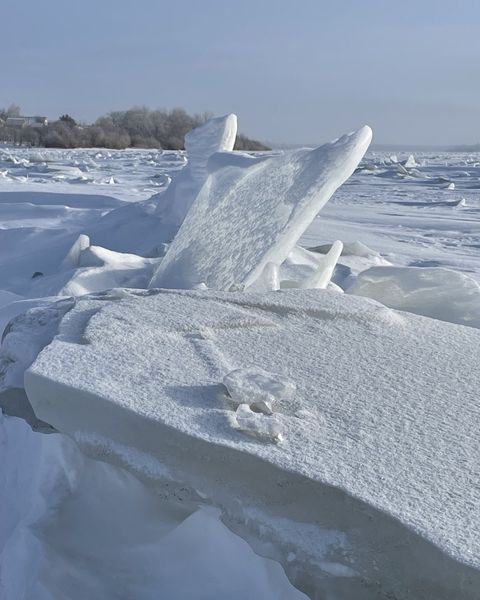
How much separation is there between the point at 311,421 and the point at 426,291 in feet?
3.79

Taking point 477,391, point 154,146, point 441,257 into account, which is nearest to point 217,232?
point 477,391

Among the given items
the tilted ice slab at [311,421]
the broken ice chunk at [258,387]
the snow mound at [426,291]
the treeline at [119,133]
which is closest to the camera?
the tilted ice slab at [311,421]

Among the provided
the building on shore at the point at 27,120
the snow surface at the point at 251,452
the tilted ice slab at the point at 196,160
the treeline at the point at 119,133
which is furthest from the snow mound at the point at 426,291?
the building on shore at the point at 27,120

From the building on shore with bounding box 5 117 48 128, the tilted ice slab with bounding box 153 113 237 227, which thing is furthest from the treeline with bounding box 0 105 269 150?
the tilted ice slab with bounding box 153 113 237 227

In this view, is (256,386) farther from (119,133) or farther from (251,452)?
(119,133)

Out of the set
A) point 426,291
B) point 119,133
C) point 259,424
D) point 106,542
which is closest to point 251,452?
point 259,424

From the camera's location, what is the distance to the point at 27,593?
0.99 meters

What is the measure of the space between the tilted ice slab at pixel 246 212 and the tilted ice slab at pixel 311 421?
68 cm

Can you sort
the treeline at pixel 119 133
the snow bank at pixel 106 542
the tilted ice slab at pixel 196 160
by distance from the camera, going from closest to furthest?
the snow bank at pixel 106 542, the tilted ice slab at pixel 196 160, the treeline at pixel 119 133

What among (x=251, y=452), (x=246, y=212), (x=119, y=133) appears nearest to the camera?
(x=251, y=452)

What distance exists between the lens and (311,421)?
1.06 meters

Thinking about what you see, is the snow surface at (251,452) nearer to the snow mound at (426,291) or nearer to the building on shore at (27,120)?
the snow mound at (426,291)

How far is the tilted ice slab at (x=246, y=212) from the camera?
2213mm

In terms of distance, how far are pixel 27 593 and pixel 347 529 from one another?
44cm
